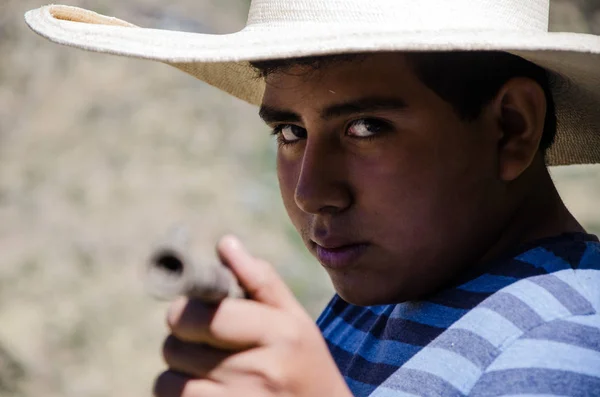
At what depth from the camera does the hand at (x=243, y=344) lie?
855mm

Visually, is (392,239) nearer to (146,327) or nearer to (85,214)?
(146,327)

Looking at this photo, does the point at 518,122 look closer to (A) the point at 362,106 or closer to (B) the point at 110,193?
(A) the point at 362,106

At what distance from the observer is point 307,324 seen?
90 centimetres

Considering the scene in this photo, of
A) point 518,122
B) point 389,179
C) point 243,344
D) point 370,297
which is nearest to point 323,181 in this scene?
point 389,179

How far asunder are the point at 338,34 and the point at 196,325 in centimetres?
50

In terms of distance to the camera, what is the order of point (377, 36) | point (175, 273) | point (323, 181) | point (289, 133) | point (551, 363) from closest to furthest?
point (175, 273), point (551, 363), point (377, 36), point (323, 181), point (289, 133)

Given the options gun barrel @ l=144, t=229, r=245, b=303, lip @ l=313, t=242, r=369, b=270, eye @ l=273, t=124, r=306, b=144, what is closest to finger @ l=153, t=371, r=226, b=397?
gun barrel @ l=144, t=229, r=245, b=303

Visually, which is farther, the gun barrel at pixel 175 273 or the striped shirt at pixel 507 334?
the striped shirt at pixel 507 334

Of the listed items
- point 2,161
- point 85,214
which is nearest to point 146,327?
point 85,214

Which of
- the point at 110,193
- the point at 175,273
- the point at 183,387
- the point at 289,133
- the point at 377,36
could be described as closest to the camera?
the point at 175,273

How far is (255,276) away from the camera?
0.87 meters

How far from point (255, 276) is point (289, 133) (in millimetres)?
600

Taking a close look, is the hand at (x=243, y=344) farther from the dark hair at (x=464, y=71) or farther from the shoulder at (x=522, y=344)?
the dark hair at (x=464, y=71)

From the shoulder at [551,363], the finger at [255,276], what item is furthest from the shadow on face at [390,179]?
the finger at [255,276]
